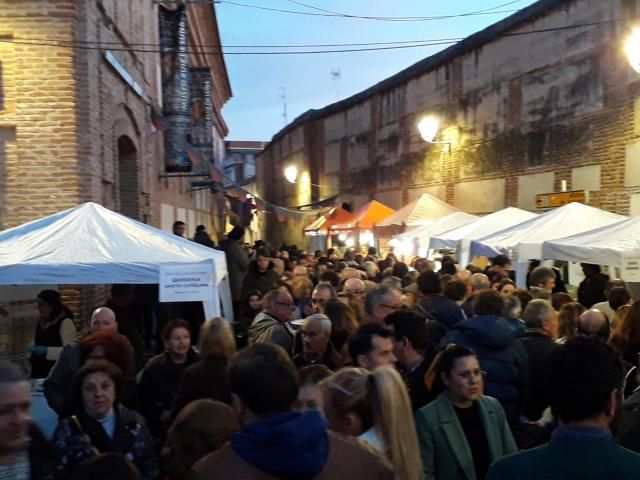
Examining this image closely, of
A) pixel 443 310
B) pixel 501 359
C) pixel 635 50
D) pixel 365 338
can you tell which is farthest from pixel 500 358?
pixel 635 50

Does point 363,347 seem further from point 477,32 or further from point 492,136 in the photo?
point 477,32

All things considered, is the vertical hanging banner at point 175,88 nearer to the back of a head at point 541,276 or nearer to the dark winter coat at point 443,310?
the back of a head at point 541,276

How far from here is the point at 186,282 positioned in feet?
21.2

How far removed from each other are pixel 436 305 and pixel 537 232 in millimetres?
5099

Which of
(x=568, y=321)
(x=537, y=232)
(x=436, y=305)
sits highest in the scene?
(x=537, y=232)

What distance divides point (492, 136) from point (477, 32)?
3.22 m

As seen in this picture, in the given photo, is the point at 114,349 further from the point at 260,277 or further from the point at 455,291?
the point at 260,277

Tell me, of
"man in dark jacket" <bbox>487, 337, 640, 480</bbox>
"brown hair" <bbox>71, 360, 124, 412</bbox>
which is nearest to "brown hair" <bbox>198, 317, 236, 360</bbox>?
"brown hair" <bbox>71, 360, 124, 412</bbox>

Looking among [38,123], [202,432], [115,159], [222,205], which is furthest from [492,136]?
[222,205]

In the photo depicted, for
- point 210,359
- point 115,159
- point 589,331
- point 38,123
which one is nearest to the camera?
point 210,359

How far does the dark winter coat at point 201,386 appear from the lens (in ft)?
14.6

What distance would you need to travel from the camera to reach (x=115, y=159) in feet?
40.3

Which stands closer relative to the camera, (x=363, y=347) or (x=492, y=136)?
(x=363, y=347)

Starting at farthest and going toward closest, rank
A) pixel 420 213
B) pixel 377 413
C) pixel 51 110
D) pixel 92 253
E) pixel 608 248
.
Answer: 1. pixel 420 213
2. pixel 51 110
3. pixel 608 248
4. pixel 92 253
5. pixel 377 413
